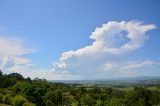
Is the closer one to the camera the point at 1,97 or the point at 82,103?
the point at 1,97

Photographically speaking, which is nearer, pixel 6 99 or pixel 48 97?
pixel 6 99

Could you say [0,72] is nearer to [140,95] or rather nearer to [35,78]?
[35,78]

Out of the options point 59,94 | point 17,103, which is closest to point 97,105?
point 59,94

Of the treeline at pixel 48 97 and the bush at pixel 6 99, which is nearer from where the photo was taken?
the bush at pixel 6 99

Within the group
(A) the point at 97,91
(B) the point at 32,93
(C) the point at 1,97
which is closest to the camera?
(C) the point at 1,97

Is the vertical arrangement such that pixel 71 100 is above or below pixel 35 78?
below

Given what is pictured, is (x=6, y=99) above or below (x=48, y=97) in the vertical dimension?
below

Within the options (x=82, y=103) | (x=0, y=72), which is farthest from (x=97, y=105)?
(x=0, y=72)

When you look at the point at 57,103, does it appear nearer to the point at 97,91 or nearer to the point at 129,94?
the point at 129,94

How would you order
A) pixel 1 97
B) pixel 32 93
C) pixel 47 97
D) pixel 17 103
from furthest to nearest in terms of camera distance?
pixel 47 97
pixel 32 93
pixel 1 97
pixel 17 103

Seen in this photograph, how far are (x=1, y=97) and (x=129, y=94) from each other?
53971 mm

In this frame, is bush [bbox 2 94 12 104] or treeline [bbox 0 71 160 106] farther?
treeline [bbox 0 71 160 106]

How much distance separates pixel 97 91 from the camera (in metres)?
104

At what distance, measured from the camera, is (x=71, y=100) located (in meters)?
71.0
